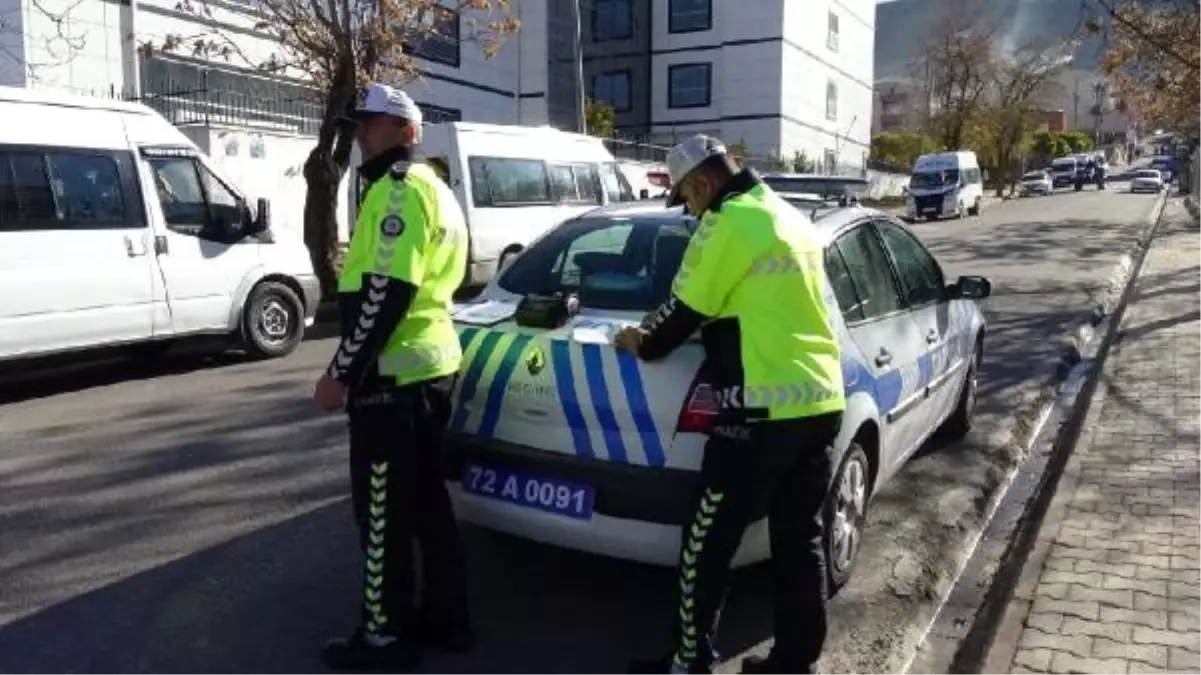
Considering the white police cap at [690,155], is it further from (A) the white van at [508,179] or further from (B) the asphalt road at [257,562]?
(A) the white van at [508,179]

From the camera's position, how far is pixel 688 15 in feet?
156

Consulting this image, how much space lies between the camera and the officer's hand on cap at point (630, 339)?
3.47 metres

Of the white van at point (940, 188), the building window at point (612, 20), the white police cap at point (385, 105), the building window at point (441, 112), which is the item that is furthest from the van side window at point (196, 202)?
the building window at point (612, 20)

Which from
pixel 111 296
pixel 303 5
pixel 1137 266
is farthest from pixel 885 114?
pixel 111 296

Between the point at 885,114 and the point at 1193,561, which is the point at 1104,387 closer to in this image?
the point at 1193,561

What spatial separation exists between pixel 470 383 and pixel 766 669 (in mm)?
1506

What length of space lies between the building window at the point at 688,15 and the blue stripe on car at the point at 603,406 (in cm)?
4536

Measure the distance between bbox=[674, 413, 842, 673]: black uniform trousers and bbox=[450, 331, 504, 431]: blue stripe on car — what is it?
3.62ft

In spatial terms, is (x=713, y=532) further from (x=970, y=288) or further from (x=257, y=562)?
(x=970, y=288)

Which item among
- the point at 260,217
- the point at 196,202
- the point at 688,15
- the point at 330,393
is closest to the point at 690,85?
the point at 688,15

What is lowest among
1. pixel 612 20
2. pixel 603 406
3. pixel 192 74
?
pixel 603 406

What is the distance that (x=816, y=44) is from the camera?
49906 mm

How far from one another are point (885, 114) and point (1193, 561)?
98857mm

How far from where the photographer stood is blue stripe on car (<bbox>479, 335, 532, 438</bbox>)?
12.8 ft
